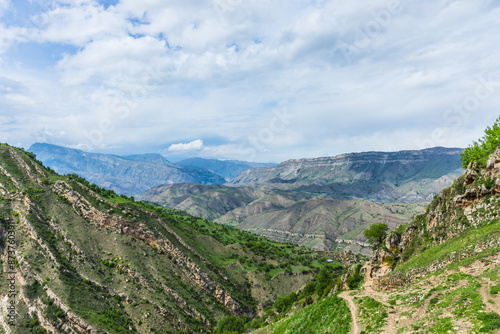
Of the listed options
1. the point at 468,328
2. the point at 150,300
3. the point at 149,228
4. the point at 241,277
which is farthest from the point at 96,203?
the point at 468,328

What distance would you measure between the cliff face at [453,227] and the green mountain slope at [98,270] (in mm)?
54178

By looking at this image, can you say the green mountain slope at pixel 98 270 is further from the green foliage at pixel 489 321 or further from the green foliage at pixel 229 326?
the green foliage at pixel 489 321

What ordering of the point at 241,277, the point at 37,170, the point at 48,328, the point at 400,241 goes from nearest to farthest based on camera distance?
the point at 400,241
the point at 48,328
the point at 37,170
the point at 241,277

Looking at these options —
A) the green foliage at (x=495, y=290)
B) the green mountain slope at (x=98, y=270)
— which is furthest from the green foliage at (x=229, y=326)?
the green foliage at (x=495, y=290)

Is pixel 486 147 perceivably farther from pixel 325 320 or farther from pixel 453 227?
pixel 325 320

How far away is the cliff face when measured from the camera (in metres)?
27.8

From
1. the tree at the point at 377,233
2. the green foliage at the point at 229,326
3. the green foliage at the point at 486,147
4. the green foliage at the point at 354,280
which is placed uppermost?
the green foliage at the point at 486,147

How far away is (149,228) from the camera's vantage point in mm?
86438

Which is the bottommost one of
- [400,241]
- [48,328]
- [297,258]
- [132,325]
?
[297,258]

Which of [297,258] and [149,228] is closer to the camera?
[149,228]

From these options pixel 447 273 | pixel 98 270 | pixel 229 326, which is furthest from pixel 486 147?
pixel 98 270

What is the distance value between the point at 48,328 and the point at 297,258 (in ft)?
363

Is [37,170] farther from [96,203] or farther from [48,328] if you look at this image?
[48,328]

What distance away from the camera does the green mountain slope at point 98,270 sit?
53.7 meters
